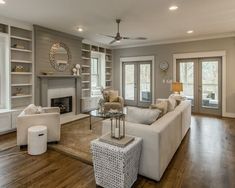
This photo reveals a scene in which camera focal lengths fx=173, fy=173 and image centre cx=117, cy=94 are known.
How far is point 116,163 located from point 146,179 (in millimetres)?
688

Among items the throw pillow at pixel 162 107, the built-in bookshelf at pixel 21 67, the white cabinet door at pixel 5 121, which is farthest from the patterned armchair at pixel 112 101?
the white cabinet door at pixel 5 121

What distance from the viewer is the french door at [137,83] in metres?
7.78

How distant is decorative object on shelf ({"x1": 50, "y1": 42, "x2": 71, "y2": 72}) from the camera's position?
5.53 metres

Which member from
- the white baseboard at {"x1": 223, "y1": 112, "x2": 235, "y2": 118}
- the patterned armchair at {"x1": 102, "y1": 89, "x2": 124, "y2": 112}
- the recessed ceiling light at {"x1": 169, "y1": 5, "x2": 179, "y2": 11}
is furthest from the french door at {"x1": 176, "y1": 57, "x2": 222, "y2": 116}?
the recessed ceiling light at {"x1": 169, "y1": 5, "x2": 179, "y2": 11}

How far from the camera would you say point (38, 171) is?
2625 mm

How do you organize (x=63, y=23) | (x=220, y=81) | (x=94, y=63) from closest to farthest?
(x=63, y=23)
(x=220, y=81)
(x=94, y=63)

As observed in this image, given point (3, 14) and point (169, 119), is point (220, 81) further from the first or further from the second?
point (3, 14)

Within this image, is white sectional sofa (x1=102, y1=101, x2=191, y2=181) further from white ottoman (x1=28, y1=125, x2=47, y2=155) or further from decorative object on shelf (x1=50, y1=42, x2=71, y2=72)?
decorative object on shelf (x1=50, y1=42, x2=71, y2=72)

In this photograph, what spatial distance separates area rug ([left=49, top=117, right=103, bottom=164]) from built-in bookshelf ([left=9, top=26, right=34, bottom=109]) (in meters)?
1.45

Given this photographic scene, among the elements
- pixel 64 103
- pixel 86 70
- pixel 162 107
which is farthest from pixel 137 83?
pixel 162 107

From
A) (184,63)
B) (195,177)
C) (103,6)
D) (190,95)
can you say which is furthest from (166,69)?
(195,177)

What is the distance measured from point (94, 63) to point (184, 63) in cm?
385

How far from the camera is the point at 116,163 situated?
204 centimetres

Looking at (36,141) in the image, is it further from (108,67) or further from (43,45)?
(108,67)
